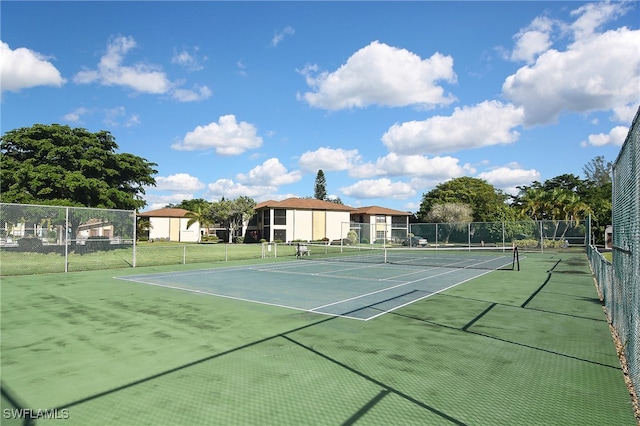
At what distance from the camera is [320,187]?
105 meters

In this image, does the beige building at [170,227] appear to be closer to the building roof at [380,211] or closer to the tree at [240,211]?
the tree at [240,211]

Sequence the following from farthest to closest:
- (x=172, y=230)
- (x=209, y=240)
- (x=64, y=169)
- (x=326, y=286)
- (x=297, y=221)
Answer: (x=172, y=230), (x=209, y=240), (x=297, y=221), (x=64, y=169), (x=326, y=286)

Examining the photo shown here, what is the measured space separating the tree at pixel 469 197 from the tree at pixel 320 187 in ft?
118

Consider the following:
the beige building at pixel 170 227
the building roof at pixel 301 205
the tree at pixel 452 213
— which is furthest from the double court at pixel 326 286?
the beige building at pixel 170 227

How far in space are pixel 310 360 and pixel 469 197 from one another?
62.1 m

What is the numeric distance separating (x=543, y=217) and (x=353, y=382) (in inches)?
1933

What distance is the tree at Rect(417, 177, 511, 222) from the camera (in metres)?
59.3

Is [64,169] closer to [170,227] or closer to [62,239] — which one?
[62,239]

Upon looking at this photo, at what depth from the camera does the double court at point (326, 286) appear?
9.72m

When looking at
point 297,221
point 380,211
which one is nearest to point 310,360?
point 297,221

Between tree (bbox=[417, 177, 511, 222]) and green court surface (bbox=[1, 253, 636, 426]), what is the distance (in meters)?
50.3

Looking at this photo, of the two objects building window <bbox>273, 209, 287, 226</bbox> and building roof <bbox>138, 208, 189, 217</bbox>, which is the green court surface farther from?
building roof <bbox>138, 208, 189, 217</bbox>

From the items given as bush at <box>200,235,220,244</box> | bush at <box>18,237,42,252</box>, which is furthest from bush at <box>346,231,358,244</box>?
bush at <box>18,237,42,252</box>

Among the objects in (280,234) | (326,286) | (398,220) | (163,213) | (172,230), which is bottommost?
(326,286)
